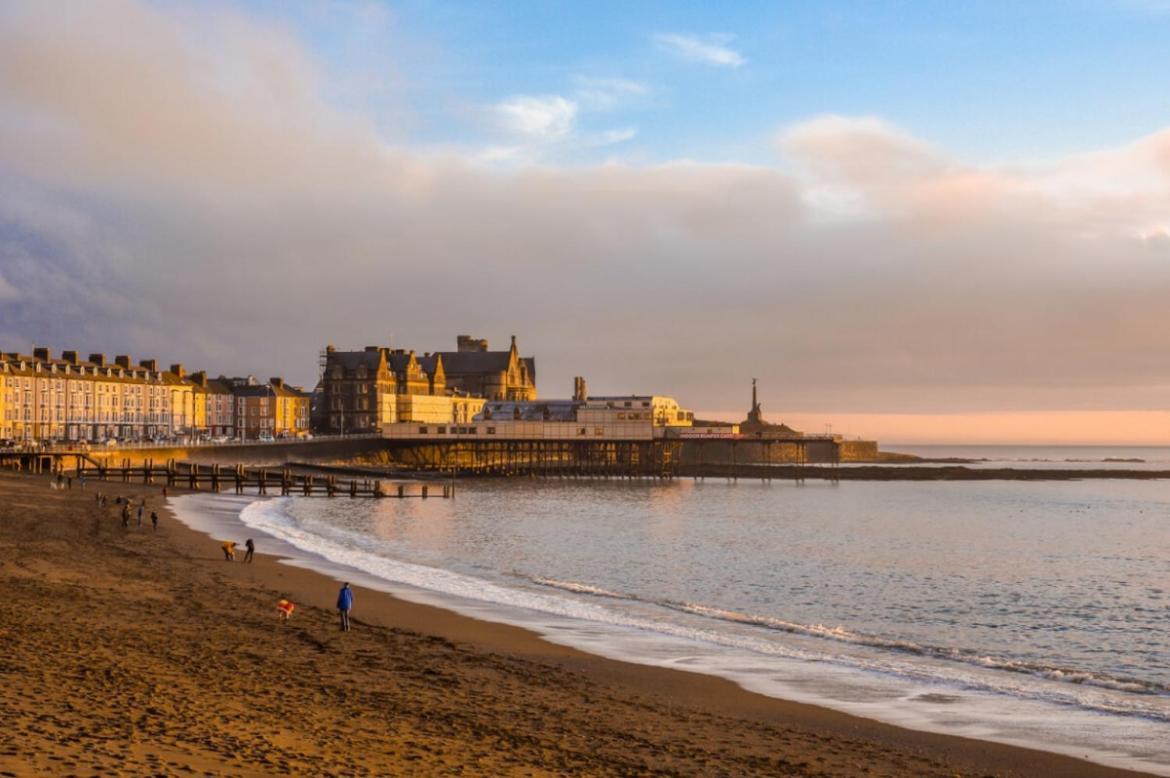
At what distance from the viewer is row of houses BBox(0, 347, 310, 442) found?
406 ft

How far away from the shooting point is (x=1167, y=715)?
20047 millimetres

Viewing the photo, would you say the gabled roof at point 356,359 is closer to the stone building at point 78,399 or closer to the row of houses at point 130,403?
the row of houses at point 130,403

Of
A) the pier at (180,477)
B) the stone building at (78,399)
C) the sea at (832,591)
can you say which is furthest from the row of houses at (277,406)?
the sea at (832,591)

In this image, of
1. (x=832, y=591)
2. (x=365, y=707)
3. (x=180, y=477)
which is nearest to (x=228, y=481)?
(x=180, y=477)

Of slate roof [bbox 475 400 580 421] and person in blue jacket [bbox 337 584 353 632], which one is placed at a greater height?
slate roof [bbox 475 400 580 421]

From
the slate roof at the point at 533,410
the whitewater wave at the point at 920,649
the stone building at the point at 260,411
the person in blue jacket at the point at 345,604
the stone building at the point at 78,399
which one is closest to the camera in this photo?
the whitewater wave at the point at 920,649

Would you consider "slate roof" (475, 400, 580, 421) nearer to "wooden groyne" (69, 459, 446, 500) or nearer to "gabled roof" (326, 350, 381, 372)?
"gabled roof" (326, 350, 381, 372)

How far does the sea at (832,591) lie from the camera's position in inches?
829

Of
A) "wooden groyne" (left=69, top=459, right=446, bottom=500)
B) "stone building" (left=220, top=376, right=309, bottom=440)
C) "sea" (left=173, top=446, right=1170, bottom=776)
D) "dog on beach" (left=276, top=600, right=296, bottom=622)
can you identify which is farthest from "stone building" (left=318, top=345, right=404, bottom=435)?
"dog on beach" (left=276, top=600, right=296, bottom=622)

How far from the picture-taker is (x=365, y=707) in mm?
17000

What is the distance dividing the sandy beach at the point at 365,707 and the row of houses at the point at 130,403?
110 m

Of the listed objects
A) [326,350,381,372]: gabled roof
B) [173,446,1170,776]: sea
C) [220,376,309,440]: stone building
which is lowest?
[173,446,1170,776]: sea

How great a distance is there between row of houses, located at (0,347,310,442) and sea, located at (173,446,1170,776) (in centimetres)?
6003

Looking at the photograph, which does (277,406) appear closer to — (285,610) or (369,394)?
(369,394)
